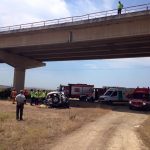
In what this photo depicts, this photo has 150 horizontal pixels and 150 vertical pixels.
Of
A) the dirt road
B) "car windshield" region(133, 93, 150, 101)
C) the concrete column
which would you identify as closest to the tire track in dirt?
the dirt road

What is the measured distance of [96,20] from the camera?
4338 centimetres

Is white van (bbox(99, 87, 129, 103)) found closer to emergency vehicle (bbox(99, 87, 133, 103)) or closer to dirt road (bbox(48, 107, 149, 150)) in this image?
emergency vehicle (bbox(99, 87, 133, 103))

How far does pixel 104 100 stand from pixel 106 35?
934 cm

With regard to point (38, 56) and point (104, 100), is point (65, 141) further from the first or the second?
point (38, 56)

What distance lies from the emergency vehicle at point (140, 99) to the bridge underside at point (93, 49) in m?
5.42

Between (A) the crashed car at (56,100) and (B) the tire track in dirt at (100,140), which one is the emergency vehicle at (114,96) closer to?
(A) the crashed car at (56,100)

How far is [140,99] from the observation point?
39.3m

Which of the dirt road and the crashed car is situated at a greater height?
the crashed car

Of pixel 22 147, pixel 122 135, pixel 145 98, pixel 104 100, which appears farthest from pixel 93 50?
pixel 22 147

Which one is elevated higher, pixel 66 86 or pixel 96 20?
pixel 96 20

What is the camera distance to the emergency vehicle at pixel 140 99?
3872 cm

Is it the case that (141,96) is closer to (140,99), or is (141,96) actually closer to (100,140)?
(140,99)

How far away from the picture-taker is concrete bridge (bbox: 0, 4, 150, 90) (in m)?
40.4

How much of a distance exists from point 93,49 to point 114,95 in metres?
7.47
